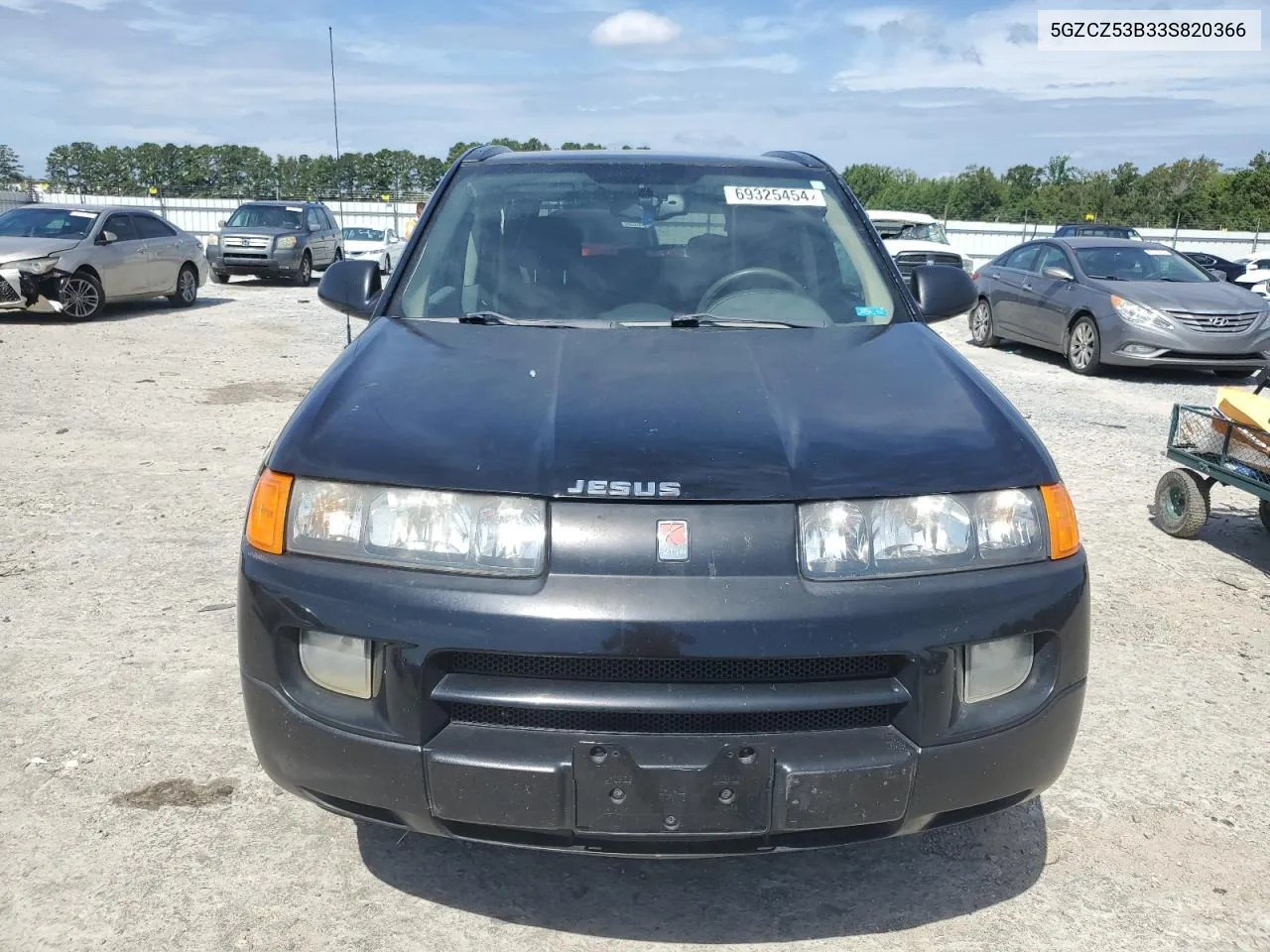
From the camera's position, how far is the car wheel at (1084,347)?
12.2 meters

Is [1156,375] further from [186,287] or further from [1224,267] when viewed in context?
[1224,267]

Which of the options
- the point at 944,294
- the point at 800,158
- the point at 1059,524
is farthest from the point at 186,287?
the point at 1059,524

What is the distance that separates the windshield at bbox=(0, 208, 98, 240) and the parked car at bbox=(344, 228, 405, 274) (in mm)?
8078

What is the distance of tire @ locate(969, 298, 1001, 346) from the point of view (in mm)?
14617

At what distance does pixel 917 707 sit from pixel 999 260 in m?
13.7

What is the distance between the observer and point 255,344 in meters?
13.3

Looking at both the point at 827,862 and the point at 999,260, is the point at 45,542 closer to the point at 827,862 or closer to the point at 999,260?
the point at 827,862

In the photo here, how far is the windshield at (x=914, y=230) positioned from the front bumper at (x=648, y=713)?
1877 cm

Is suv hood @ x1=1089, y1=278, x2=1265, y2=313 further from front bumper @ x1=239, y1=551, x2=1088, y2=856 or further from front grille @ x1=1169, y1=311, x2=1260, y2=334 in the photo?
front bumper @ x1=239, y1=551, x2=1088, y2=856

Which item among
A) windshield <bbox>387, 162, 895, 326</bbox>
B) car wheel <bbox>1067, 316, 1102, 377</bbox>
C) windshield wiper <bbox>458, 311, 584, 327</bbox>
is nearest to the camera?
windshield wiper <bbox>458, 311, 584, 327</bbox>

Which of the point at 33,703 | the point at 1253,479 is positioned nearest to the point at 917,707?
the point at 33,703

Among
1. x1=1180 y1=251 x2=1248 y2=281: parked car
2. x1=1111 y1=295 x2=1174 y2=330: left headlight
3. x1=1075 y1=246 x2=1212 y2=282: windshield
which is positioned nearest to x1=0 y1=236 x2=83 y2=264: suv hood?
x1=1075 y1=246 x2=1212 y2=282: windshield

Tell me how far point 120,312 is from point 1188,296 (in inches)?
557

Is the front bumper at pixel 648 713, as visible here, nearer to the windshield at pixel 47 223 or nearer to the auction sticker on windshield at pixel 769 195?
the auction sticker on windshield at pixel 769 195
